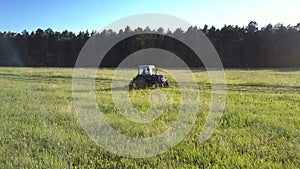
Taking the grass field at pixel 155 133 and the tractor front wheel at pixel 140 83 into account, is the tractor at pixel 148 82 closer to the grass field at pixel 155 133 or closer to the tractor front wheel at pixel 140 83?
the tractor front wheel at pixel 140 83

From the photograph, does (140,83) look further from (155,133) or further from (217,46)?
(217,46)

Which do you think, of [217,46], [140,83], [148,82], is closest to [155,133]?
[140,83]

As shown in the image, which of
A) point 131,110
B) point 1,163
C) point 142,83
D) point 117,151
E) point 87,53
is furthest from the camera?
point 87,53

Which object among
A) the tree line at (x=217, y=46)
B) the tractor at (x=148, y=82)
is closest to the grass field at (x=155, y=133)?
the tractor at (x=148, y=82)

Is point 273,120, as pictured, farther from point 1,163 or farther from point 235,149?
point 1,163

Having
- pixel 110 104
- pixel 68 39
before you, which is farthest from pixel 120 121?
pixel 68 39

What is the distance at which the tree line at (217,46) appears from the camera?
2591 inches

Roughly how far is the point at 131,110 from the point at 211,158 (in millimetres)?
5707

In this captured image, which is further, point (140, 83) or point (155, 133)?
point (140, 83)

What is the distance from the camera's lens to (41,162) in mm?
5934

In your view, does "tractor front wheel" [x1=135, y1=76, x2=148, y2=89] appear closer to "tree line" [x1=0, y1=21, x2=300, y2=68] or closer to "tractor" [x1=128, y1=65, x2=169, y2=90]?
"tractor" [x1=128, y1=65, x2=169, y2=90]

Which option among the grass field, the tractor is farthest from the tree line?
the grass field

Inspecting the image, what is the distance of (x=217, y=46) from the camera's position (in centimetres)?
7125

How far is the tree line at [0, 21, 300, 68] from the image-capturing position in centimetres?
6581
